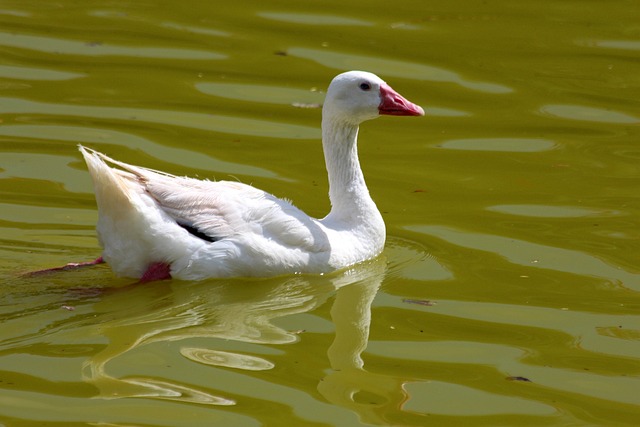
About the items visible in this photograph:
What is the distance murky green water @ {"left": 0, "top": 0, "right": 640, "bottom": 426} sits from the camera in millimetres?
6684

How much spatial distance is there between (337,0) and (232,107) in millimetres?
2899

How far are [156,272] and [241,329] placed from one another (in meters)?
0.91

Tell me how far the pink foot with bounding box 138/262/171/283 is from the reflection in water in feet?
0.33

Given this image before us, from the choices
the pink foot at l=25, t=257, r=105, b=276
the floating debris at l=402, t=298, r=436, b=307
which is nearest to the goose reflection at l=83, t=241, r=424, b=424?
the floating debris at l=402, t=298, r=436, b=307

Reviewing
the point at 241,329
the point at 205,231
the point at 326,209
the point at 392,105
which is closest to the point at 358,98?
the point at 392,105

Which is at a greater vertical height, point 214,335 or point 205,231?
point 205,231

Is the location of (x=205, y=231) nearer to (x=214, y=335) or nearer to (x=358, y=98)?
(x=214, y=335)

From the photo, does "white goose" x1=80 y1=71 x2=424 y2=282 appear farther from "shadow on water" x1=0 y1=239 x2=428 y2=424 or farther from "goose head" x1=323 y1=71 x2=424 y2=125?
"shadow on water" x1=0 y1=239 x2=428 y2=424

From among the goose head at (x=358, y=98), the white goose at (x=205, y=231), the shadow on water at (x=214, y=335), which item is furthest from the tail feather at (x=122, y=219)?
the goose head at (x=358, y=98)

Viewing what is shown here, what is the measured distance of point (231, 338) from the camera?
7.29 metres

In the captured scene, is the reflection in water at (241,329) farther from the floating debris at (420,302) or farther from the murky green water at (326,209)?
the floating debris at (420,302)

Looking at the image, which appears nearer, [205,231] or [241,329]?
[241,329]

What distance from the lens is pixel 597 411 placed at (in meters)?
6.59

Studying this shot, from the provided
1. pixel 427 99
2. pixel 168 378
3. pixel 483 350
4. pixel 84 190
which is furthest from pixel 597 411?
pixel 427 99
